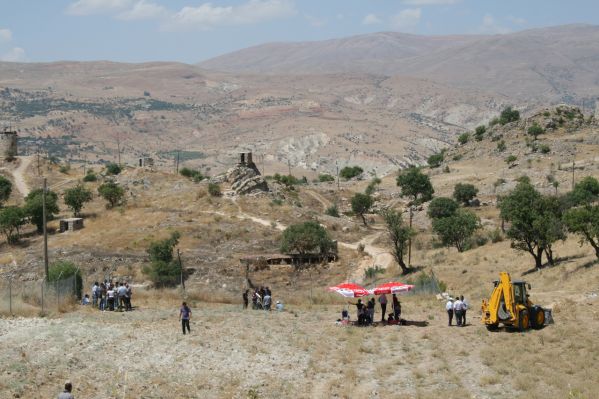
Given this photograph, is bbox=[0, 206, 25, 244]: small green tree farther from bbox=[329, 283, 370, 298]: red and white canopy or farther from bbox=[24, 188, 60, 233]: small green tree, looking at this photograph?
bbox=[329, 283, 370, 298]: red and white canopy

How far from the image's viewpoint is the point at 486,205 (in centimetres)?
7206

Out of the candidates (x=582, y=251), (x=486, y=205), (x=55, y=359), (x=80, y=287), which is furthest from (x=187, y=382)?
(x=486, y=205)

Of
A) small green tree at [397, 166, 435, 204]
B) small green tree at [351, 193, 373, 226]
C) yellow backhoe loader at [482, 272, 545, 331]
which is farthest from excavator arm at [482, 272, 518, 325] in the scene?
small green tree at [397, 166, 435, 204]

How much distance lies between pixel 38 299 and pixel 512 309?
18.2 m

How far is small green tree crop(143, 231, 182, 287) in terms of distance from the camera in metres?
44.7

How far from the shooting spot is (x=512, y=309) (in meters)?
24.0

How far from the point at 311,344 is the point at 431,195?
56008mm

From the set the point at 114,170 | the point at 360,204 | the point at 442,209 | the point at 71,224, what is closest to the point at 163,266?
the point at 71,224

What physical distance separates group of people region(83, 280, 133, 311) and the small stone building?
30147 mm

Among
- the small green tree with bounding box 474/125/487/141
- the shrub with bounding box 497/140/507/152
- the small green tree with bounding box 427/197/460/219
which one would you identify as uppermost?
the small green tree with bounding box 474/125/487/141

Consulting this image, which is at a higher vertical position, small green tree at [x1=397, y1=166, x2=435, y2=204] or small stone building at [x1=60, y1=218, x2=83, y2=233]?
small green tree at [x1=397, y1=166, x2=435, y2=204]

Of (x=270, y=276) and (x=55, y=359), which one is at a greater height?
(x=55, y=359)

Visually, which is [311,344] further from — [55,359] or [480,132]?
[480,132]

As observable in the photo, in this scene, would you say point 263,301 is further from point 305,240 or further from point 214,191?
point 214,191
